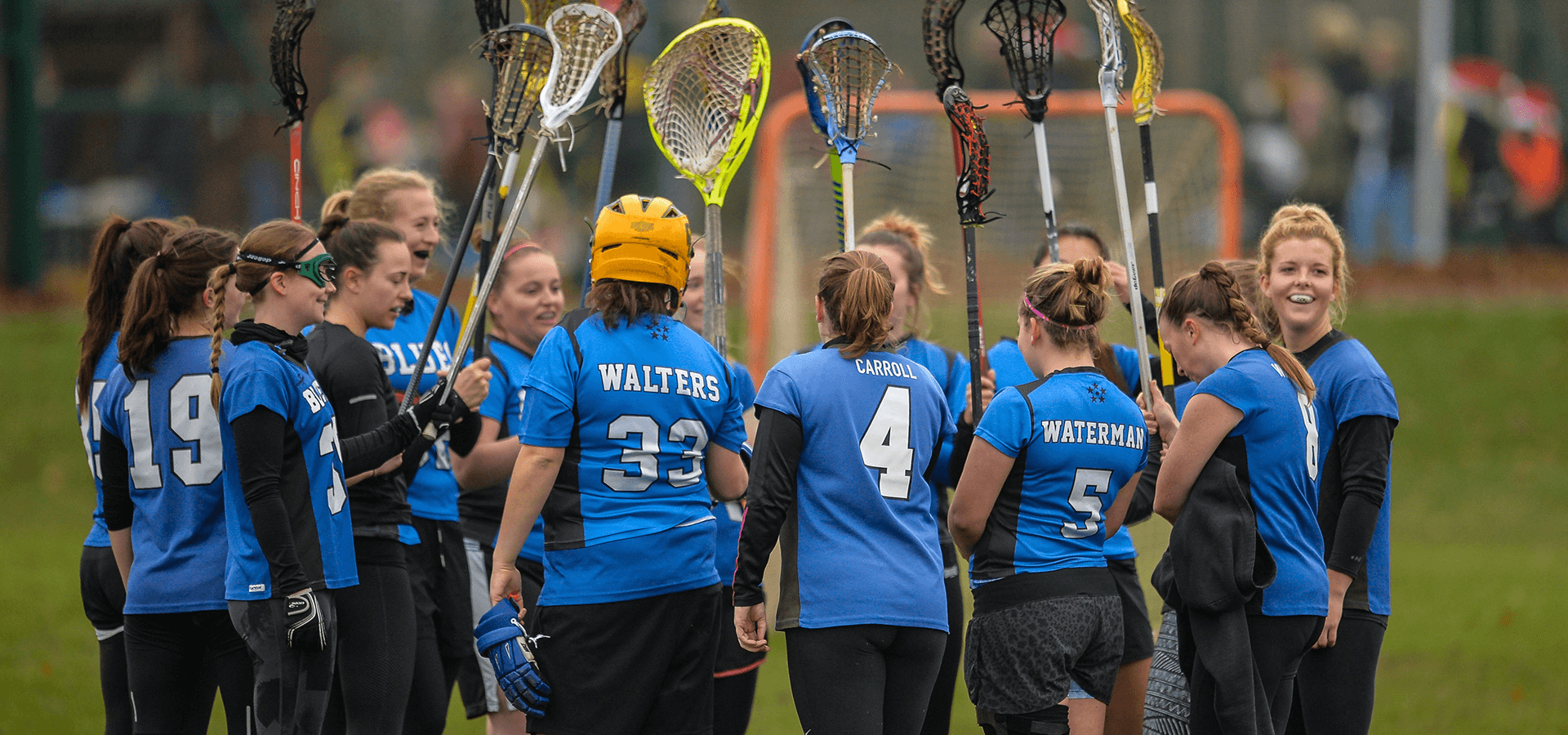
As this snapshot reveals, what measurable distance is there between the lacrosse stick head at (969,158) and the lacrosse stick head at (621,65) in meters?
1.09

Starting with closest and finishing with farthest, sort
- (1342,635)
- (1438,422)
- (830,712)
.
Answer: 1. (830,712)
2. (1342,635)
3. (1438,422)

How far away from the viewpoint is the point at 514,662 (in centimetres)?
358

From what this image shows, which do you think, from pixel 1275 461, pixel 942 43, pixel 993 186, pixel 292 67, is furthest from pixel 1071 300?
pixel 993 186

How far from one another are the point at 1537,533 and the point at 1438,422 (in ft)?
5.65

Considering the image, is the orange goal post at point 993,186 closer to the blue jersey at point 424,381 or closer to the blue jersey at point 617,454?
the blue jersey at point 424,381

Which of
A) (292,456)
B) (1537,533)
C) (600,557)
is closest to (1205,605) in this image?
(600,557)

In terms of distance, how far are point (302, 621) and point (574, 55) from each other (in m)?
1.91

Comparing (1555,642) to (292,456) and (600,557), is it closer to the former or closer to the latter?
(600,557)

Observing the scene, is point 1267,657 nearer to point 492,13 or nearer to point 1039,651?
point 1039,651

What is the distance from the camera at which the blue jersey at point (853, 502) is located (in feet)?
11.8

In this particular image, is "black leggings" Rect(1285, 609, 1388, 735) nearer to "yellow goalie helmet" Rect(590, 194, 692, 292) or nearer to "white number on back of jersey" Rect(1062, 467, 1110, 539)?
"white number on back of jersey" Rect(1062, 467, 1110, 539)

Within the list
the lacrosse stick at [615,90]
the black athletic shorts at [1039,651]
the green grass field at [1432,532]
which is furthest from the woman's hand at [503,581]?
the green grass field at [1432,532]

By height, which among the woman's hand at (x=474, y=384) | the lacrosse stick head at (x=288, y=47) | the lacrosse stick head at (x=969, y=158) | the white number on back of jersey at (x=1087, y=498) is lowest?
the white number on back of jersey at (x=1087, y=498)

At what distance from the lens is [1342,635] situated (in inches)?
159
